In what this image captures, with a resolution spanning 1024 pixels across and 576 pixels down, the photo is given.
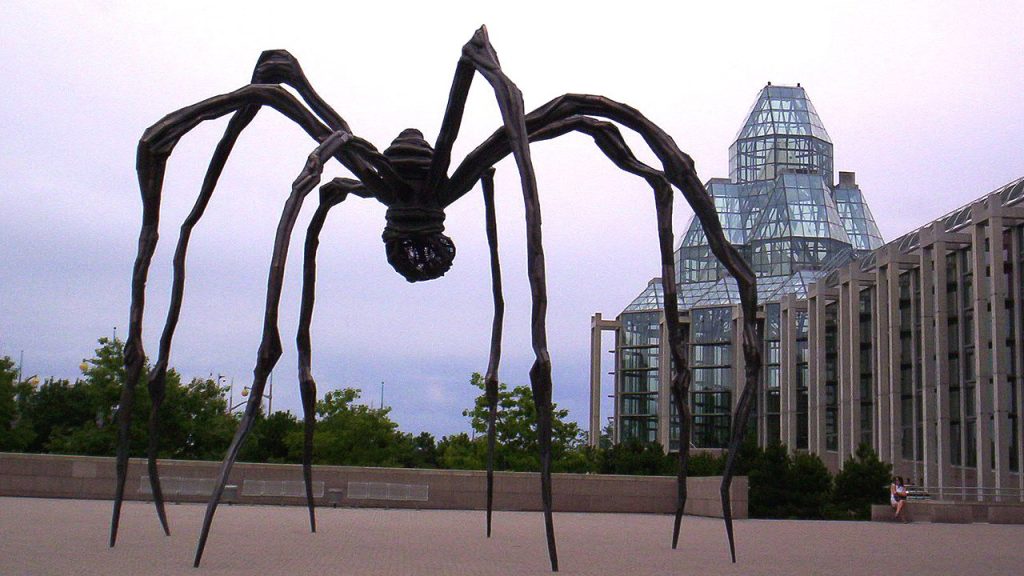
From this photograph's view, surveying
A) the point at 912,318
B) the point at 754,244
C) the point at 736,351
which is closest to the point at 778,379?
the point at 736,351

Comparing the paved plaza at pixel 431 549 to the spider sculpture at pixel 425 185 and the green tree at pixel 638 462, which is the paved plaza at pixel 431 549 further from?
the green tree at pixel 638 462

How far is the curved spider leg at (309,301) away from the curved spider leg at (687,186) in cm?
150

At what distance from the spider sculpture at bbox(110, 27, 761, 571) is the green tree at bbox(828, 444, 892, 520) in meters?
18.8

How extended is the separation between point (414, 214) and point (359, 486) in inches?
412

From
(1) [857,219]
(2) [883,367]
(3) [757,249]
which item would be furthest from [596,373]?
(2) [883,367]

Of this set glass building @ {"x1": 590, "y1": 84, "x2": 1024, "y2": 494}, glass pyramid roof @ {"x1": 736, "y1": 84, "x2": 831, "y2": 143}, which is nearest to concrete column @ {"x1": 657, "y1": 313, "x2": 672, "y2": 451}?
glass building @ {"x1": 590, "y1": 84, "x2": 1024, "y2": 494}

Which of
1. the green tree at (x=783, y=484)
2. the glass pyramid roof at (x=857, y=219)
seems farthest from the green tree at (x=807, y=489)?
the glass pyramid roof at (x=857, y=219)

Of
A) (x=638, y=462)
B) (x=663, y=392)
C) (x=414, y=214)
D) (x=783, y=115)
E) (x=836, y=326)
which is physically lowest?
(x=638, y=462)

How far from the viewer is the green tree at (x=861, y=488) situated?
24875 mm

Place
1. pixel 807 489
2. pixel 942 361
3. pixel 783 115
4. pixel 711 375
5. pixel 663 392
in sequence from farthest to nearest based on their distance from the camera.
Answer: pixel 783 115
pixel 663 392
pixel 711 375
pixel 942 361
pixel 807 489

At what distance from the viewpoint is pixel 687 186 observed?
7.22 m

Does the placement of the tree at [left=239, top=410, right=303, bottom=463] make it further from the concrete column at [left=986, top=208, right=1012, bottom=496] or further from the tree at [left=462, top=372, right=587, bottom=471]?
the concrete column at [left=986, top=208, right=1012, bottom=496]

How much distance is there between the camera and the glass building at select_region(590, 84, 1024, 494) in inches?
1297

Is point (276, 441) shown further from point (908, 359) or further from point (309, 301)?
point (309, 301)
